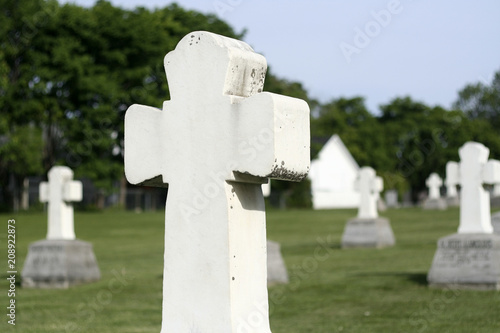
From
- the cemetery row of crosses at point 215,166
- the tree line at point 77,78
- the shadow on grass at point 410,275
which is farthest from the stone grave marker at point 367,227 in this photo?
the tree line at point 77,78

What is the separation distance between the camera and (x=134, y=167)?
4840 millimetres

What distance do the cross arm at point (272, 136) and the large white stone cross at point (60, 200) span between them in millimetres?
10775

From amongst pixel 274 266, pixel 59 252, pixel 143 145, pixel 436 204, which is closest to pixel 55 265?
pixel 59 252

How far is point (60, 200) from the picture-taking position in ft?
48.3

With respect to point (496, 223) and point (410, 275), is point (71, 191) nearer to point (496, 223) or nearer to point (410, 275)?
point (410, 275)

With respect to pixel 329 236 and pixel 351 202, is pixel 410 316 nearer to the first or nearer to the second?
pixel 329 236

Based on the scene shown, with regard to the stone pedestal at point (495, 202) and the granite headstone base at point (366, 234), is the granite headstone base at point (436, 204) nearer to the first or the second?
the stone pedestal at point (495, 202)

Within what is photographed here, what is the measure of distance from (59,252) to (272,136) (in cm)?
1061

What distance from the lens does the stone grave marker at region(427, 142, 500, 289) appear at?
39.5 feet

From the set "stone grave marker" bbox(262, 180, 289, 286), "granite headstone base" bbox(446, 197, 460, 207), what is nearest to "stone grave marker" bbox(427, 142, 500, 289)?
"stone grave marker" bbox(262, 180, 289, 286)

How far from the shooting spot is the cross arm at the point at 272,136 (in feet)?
14.0

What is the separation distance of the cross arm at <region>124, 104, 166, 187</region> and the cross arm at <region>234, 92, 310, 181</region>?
57 centimetres

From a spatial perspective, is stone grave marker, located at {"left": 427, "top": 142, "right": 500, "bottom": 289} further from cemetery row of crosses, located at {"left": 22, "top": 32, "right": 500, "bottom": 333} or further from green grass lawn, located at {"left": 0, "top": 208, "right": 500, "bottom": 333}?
cemetery row of crosses, located at {"left": 22, "top": 32, "right": 500, "bottom": 333}

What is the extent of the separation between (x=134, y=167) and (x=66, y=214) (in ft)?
33.7
